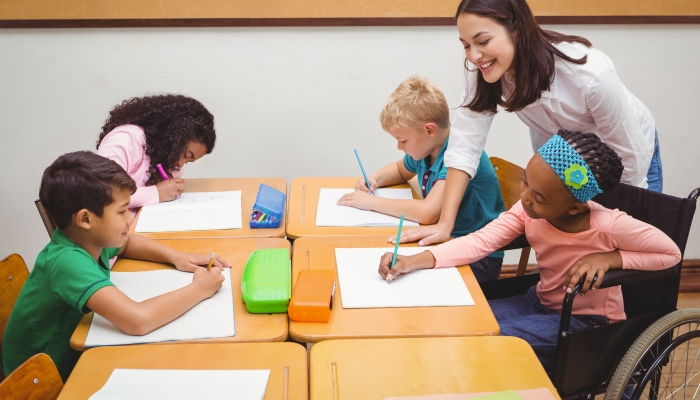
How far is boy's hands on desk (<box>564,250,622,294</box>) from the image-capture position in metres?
1.39

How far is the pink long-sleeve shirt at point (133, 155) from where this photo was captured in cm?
199

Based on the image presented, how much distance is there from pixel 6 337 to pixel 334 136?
176 centimetres

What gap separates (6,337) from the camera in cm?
145

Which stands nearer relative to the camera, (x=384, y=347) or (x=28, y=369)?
(x=28, y=369)

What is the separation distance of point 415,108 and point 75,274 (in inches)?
43.9

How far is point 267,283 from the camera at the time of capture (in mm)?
1366

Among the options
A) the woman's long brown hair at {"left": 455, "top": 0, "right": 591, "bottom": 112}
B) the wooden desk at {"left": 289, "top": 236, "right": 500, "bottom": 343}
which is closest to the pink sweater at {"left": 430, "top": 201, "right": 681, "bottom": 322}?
the wooden desk at {"left": 289, "top": 236, "right": 500, "bottom": 343}

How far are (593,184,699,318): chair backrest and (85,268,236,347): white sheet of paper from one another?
3.44 ft

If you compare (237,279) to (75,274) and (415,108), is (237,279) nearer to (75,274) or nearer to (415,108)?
(75,274)

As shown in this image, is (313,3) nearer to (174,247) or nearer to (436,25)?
(436,25)

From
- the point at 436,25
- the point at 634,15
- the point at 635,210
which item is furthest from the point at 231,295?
the point at 634,15

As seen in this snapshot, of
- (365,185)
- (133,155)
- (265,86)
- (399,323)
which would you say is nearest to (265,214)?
(365,185)

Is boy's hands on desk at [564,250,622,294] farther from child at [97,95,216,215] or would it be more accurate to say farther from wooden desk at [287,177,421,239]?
child at [97,95,216,215]

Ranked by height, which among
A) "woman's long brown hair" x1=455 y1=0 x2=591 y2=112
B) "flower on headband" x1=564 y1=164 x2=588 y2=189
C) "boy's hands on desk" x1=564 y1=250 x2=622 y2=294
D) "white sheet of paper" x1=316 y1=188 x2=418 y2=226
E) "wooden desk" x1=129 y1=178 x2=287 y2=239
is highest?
"woman's long brown hair" x1=455 y1=0 x2=591 y2=112
